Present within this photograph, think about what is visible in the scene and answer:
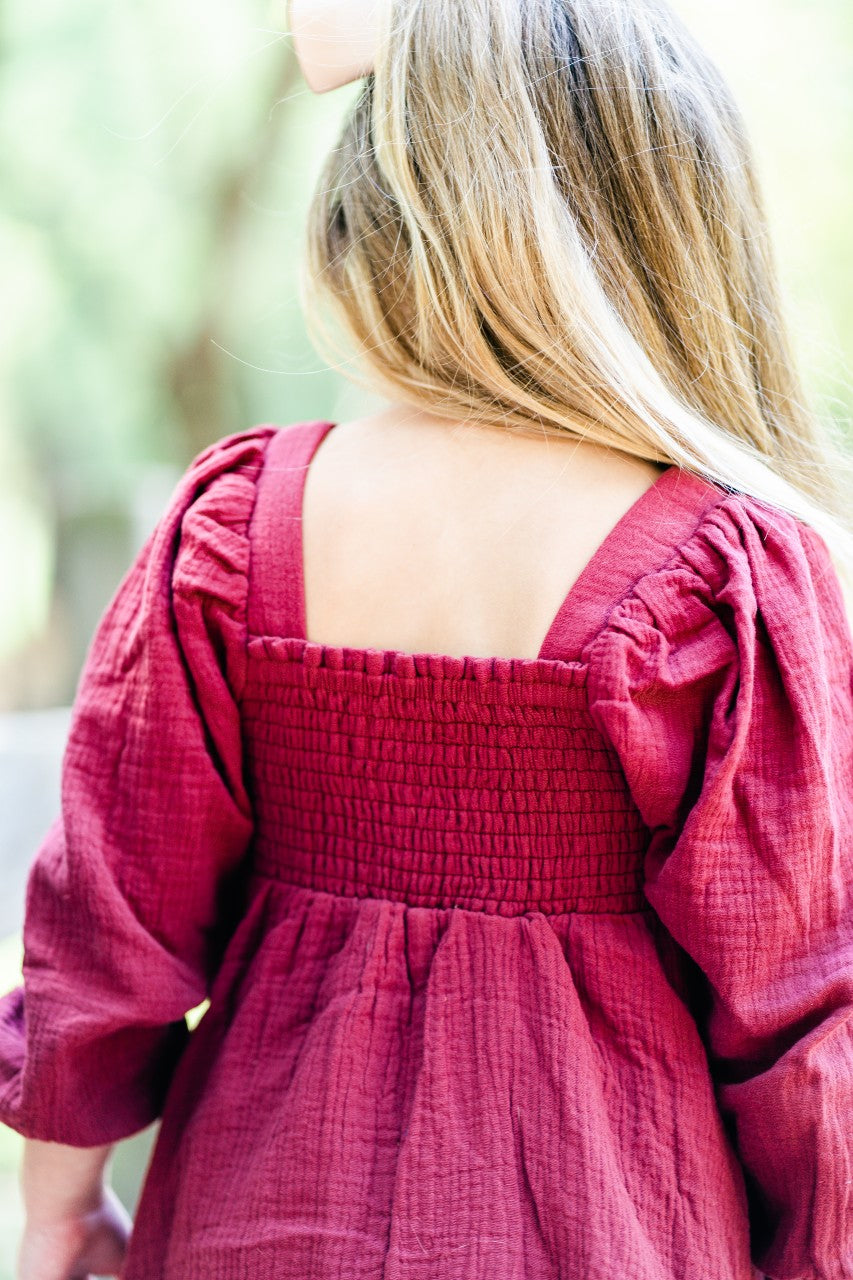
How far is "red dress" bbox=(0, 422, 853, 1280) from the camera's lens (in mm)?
707

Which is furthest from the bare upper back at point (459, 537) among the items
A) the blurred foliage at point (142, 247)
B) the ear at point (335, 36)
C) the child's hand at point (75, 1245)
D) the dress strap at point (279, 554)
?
the blurred foliage at point (142, 247)

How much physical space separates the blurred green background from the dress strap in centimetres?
75

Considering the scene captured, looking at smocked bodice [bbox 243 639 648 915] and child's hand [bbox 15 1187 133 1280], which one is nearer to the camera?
smocked bodice [bbox 243 639 648 915]

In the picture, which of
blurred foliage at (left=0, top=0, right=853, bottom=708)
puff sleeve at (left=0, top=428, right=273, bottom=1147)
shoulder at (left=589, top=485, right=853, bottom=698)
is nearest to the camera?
shoulder at (left=589, top=485, right=853, bottom=698)

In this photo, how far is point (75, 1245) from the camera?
89 centimetres

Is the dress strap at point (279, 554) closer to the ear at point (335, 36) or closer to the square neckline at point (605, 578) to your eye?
the square neckline at point (605, 578)

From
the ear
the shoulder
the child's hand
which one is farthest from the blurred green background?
the child's hand

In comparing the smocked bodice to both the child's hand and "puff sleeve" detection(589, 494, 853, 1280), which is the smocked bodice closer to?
"puff sleeve" detection(589, 494, 853, 1280)

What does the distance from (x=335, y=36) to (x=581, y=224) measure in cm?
24

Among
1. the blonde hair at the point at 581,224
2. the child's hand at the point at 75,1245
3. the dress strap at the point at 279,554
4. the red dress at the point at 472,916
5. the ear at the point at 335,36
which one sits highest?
the ear at the point at 335,36

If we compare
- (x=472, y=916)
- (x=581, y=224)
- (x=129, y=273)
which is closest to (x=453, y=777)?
(x=472, y=916)

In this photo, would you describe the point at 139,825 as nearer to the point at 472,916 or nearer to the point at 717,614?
the point at 472,916

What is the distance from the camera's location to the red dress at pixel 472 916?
707mm

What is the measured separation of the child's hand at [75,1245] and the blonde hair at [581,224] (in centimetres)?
71
